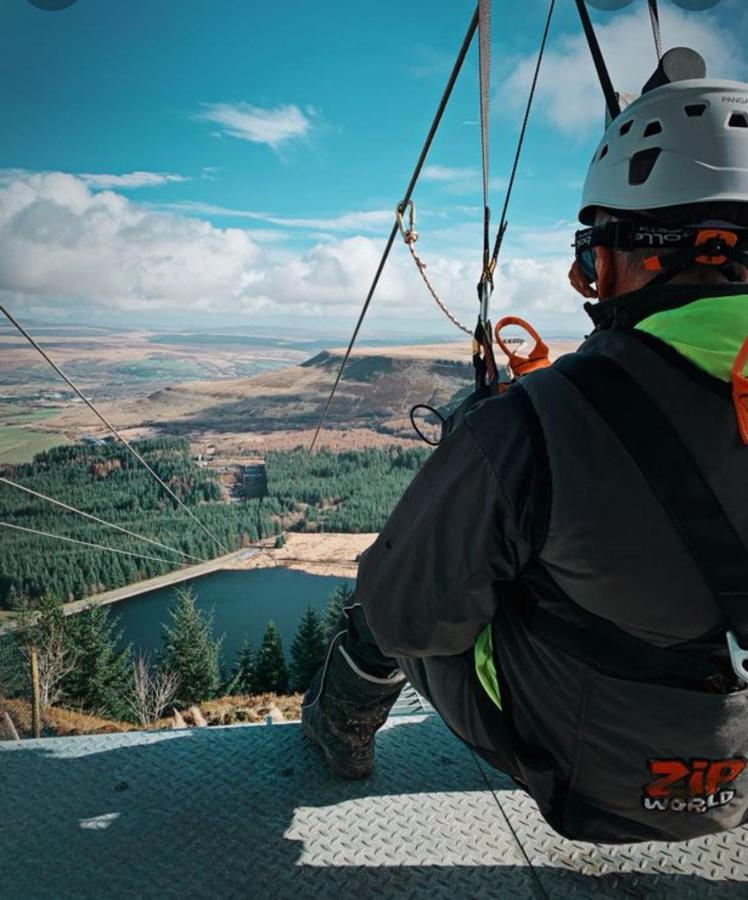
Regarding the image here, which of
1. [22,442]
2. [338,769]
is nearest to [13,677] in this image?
[338,769]

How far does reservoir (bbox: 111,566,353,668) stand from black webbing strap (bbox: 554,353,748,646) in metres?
43.7

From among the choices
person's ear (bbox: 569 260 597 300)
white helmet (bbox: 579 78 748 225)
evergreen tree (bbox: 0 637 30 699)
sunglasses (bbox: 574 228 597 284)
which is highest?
white helmet (bbox: 579 78 748 225)

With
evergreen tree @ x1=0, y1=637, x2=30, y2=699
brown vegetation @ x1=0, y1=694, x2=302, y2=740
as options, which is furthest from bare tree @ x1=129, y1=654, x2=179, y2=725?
evergreen tree @ x1=0, y1=637, x2=30, y2=699

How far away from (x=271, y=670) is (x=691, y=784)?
2634 centimetres

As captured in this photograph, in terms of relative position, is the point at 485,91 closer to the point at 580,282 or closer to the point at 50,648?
the point at 580,282

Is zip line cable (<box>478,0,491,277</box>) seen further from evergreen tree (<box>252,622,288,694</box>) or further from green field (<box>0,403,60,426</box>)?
green field (<box>0,403,60,426</box>)

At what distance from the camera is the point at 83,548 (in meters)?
55.5

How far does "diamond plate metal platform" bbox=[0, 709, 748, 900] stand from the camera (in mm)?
1609

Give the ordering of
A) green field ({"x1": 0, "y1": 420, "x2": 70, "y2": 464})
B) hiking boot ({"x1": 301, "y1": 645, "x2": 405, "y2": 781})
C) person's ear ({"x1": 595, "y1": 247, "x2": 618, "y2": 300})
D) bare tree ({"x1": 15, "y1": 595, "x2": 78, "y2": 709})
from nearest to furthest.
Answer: person's ear ({"x1": 595, "y1": 247, "x2": 618, "y2": 300})
hiking boot ({"x1": 301, "y1": 645, "x2": 405, "y2": 781})
bare tree ({"x1": 15, "y1": 595, "x2": 78, "y2": 709})
green field ({"x1": 0, "y1": 420, "x2": 70, "y2": 464})

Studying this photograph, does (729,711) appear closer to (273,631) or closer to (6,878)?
(6,878)

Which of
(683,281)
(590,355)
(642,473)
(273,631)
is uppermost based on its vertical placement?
(683,281)

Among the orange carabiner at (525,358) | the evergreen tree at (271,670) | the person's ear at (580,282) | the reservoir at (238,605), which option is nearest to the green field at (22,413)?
the reservoir at (238,605)

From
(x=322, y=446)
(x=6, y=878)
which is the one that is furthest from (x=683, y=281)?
(x=322, y=446)

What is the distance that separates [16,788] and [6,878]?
368 mm
